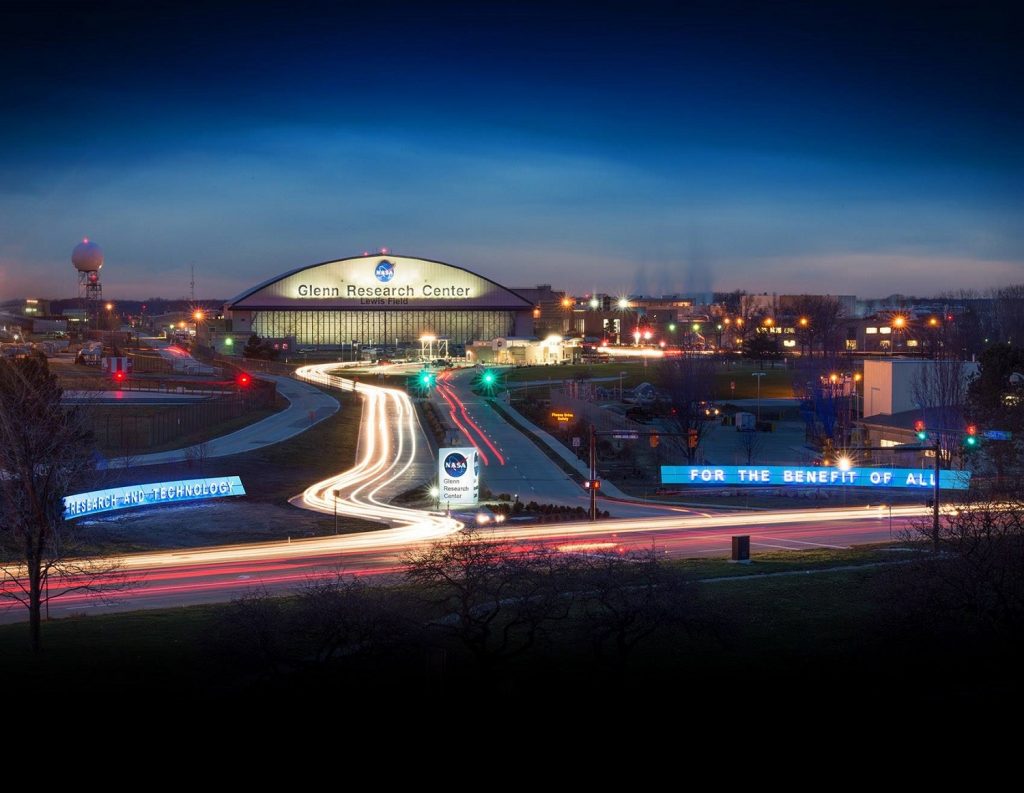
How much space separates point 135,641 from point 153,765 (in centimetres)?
660

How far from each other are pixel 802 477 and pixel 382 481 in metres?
21.5

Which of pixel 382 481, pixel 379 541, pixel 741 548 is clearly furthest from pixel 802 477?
pixel 379 541

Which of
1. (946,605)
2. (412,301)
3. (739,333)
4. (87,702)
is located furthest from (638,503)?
(739,333)

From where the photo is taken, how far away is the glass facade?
14450 cm

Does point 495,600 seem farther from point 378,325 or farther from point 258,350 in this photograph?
point 378,325

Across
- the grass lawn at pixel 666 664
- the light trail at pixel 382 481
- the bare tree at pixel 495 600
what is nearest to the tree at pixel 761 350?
the light trail at pixel 382 481

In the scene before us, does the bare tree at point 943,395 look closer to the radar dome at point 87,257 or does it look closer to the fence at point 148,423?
the fence at point 148,423

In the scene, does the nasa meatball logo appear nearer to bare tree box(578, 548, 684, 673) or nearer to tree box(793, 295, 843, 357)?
bare tree box(578, 548, 684, 673)

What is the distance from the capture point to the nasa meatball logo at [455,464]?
4347 cm

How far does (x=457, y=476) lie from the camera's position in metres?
43.6

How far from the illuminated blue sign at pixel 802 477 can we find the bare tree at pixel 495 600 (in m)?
30.9

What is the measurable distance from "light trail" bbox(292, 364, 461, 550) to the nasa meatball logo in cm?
196

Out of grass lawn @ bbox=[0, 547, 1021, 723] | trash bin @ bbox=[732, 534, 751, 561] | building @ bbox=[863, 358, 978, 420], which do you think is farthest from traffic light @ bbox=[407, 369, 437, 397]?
grass lawn @ bbox=[0, 547, 1021, 723]

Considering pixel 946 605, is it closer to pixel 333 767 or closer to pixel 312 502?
pixel 333 767
